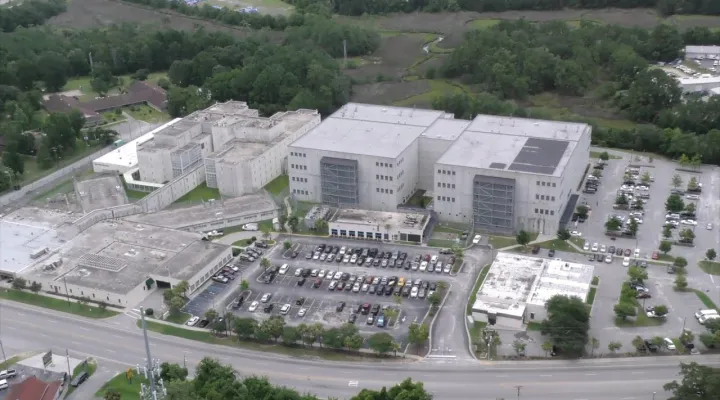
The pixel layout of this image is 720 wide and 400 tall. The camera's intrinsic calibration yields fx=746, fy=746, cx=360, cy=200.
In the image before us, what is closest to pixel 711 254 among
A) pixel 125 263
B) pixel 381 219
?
pixel 381 219

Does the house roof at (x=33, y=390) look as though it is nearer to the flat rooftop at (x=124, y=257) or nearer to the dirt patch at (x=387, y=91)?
the flat rooftop at (x=124, y=257)

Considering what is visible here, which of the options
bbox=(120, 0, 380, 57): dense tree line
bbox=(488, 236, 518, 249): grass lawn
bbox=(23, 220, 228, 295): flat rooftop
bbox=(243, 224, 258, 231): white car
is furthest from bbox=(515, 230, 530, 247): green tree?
bbox=(120, 0, 380, 57): dense tree line

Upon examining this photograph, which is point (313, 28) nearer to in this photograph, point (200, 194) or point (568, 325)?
point (200, 194)

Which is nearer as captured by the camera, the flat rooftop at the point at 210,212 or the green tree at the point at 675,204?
the green tree at the point at 675,204

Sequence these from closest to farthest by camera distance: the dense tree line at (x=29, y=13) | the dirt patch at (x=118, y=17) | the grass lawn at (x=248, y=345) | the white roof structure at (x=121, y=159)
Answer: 1. the grass lawn at (x=248, y=345)
2. the white roof structure at (x=121, y=159)
3. the dense tree line at (x=29, y=13)
4. the dirt patch at (x=118, y=17)

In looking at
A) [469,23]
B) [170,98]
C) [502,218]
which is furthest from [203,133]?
[469,23]

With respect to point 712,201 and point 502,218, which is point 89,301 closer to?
point 502,218

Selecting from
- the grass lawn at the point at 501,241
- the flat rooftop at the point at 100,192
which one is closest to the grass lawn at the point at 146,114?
the flat rooftop at the point at 100,192

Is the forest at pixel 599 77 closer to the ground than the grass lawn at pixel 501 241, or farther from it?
farther from it

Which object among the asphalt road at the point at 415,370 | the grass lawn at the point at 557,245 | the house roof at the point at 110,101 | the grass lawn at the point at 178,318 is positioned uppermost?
the house roof at the point at 110,101
